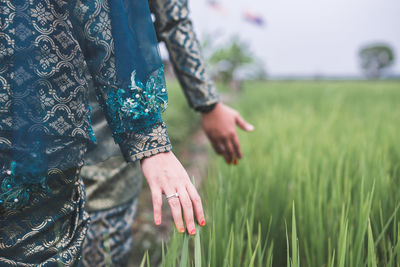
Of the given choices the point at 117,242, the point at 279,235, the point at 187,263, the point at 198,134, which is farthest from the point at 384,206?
the point at 198,134

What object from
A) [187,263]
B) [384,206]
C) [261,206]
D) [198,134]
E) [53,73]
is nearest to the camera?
[53,73]

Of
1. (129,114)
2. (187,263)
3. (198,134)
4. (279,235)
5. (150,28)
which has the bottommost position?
(198,134)

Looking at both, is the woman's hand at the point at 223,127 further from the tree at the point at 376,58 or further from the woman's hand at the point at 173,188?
the tree at the point at 376,58

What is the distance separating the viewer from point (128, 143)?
0.57 meters

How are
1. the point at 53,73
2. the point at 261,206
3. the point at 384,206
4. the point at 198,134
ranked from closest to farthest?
1. the point at 53,73
2. the point at 384,206
3. the point at 261,206
4. the point at 198,134

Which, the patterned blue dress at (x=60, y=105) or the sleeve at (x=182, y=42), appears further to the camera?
the sleeve at (x=182, y=42)

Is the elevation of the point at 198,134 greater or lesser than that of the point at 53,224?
lesser

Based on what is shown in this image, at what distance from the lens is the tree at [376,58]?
137 ft

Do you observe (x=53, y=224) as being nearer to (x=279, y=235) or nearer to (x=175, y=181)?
(x=175, y=181)

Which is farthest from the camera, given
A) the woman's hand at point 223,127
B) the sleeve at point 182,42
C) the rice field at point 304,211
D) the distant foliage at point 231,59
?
the distant foliage at point 231,59

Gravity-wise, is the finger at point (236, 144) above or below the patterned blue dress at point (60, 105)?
below

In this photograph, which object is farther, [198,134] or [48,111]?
[198,134]

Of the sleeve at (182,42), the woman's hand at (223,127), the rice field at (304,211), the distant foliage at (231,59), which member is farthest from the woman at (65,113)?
the distant foliage at (231,59)

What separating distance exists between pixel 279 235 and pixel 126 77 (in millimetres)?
754
